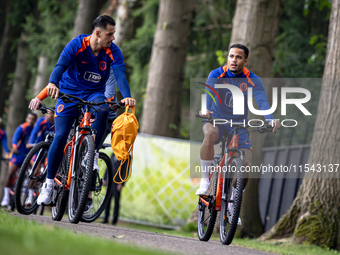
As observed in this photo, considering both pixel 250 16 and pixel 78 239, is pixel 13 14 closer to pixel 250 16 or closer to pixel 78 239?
pixel 250 16

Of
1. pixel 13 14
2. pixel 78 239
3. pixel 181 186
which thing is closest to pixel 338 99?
pixel 181 186

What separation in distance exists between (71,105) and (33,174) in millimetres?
1264

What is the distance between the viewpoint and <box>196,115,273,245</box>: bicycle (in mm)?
5320

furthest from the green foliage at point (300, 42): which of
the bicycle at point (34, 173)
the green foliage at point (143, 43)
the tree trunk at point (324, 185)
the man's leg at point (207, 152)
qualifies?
the bicycle at point (34, 173)

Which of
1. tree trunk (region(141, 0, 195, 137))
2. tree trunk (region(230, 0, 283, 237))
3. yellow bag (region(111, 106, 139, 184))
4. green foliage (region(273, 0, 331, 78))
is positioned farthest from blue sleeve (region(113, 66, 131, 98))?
green foliage (region(273, 0, 331, 78))

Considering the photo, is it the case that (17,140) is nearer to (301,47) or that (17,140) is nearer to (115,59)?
(115,59)

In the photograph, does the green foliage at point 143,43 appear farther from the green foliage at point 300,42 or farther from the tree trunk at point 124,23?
the green foliage at point 300,42

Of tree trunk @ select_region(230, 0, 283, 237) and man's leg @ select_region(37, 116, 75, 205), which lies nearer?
man's leg @ select_region(37, 116, 75, 205)

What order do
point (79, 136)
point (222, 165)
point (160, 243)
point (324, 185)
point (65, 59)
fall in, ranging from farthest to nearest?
point (324, 185), point (222, 165), point (79, 136), point (65, 59), point (160, 243)

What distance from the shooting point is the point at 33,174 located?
20.6ft

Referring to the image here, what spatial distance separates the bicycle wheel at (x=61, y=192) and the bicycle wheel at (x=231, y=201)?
1.76m

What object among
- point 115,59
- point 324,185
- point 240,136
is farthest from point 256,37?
point 115,59

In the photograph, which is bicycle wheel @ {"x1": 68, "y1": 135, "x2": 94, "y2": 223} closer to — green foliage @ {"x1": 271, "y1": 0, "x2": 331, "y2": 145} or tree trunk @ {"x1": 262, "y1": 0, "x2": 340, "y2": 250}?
tree trunk @ {"x1": 262, "y1": 0, "x2": 340, "y2": 250}

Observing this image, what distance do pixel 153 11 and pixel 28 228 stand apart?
14.0m
